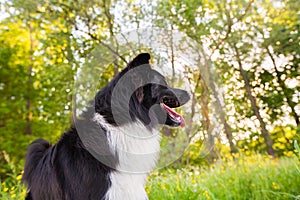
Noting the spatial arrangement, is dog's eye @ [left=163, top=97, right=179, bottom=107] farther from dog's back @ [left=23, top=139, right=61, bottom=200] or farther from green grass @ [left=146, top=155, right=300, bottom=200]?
green grass @ [left=146, top=155, right=300, bottom=200]

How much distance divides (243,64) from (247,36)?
3.47 ft

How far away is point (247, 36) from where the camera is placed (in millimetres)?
11508

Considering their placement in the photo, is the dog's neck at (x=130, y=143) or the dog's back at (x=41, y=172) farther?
the dog's back at (x=41, y=172)

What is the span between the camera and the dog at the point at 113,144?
2559 millimetres

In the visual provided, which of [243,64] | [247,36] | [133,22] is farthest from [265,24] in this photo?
[133,22]

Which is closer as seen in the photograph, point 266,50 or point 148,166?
point 148,166

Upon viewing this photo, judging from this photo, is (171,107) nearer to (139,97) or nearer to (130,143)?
(139,97)

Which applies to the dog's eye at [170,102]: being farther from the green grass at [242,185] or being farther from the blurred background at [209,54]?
the blurred background at [209,54]

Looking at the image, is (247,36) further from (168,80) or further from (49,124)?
(168,80)

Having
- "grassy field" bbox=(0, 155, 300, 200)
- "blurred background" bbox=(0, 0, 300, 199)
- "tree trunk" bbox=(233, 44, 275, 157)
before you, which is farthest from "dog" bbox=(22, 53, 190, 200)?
"tree trunk" bbox=(233, 44, 275, 157)

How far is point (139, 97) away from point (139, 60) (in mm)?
361

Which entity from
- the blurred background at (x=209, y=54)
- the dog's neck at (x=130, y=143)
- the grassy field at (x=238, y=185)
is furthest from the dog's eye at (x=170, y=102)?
the blurred background at (x=209, y=54)

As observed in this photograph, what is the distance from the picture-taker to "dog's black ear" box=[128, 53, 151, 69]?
8.10 feet

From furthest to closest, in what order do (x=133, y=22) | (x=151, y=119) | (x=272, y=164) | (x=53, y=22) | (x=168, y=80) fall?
(x=53, y=22) → (x=133, y=22) → (x=272, y=164) → (x=168, y=80) → (x=151, y=119)
